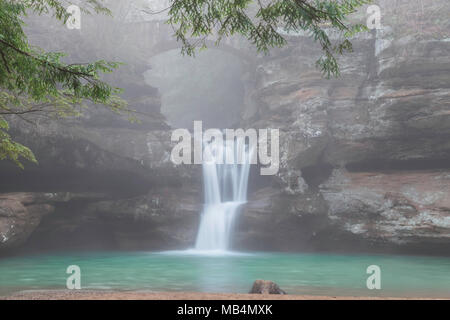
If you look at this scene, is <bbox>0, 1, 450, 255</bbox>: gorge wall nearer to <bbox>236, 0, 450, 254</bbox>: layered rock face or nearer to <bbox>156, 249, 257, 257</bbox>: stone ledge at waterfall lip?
<bbox>236, 0, 450, 254</bbox>: layered rock face

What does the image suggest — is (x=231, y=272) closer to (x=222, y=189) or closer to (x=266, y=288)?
(x=266, y=288)

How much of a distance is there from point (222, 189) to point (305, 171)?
4926mm

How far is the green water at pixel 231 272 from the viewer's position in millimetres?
10227

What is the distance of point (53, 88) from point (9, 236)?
13139 mm

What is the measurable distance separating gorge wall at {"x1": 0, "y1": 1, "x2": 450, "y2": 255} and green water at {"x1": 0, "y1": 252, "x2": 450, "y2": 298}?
74.7 inches

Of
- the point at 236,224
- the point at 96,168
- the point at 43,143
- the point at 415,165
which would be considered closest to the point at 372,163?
the point at 415,165

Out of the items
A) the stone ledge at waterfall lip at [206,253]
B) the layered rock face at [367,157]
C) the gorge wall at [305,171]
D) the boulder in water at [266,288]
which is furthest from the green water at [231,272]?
the boulder in water at [266,288]

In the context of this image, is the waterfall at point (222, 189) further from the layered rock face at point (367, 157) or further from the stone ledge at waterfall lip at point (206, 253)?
the layered rock face at point (367, 157)

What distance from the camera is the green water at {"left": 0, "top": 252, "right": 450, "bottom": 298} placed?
33.6 ft

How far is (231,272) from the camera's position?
13.2m

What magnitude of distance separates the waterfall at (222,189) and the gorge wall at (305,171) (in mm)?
580

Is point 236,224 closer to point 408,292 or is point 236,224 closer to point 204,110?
point 408,292

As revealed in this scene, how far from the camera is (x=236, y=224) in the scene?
67.7 ft

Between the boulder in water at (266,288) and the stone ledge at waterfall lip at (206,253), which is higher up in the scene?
the boulder in water at (266,288)
